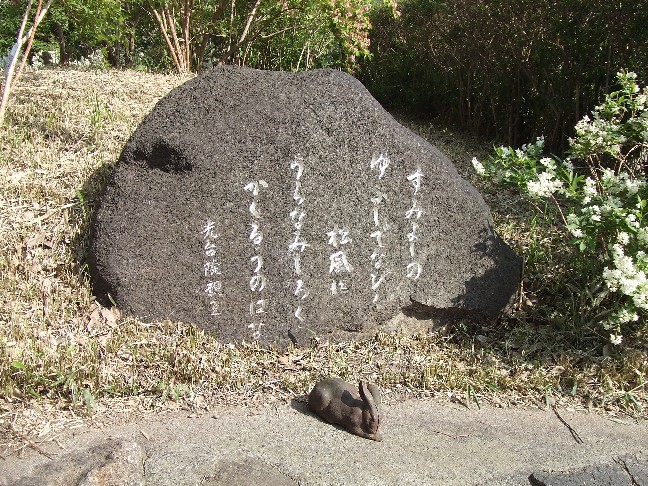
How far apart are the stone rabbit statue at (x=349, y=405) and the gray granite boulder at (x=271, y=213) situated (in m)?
0.51

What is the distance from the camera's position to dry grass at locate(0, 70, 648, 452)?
9.02 ft

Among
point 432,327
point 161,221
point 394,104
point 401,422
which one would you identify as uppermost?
point 394,104

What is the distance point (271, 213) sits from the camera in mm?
3137

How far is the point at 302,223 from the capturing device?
125 inches

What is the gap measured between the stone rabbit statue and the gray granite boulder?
0.51 meters

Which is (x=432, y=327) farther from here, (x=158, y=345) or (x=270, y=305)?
(x=158, y=345)

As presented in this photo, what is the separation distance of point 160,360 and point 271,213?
36.4 inches

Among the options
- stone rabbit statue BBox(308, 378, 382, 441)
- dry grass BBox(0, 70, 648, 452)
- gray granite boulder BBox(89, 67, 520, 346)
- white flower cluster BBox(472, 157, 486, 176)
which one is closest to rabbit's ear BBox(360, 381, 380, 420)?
stone rabbit statue BBox(308, 378, 382, 441)

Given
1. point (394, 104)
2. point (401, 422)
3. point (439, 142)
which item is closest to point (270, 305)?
point (401, 422)

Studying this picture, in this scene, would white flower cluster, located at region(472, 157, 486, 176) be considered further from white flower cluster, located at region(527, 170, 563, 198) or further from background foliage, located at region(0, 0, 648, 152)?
background foliage, located at region(0, 0, 648, 152)

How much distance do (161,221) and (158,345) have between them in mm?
636

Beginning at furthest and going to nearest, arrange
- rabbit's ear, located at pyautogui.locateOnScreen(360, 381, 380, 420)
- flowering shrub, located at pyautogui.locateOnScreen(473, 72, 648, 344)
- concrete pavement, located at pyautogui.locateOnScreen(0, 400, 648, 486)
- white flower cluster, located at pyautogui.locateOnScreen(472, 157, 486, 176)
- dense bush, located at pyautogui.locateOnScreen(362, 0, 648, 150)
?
dense bush, located at pyautogui.locateOnScreen(362, 0, 648, 150) → white flower cluster, located at pyautogui.locateOnScreen(472, 157, 486, 176) → flowering shrub, located at pyautogui.locateOnScreen(473, 72, 648, 344) → rabbit's ear, located at pyautogui.locateOnScreen(360, 381, 380, 420) → concrete pavement, located at pyautogui.locateOnScreen(0, 400, 648, 486)

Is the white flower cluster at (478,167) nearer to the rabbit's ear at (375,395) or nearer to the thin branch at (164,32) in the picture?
the rabbit's ear at (375,395)

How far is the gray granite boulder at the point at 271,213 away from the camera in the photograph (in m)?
3.11
